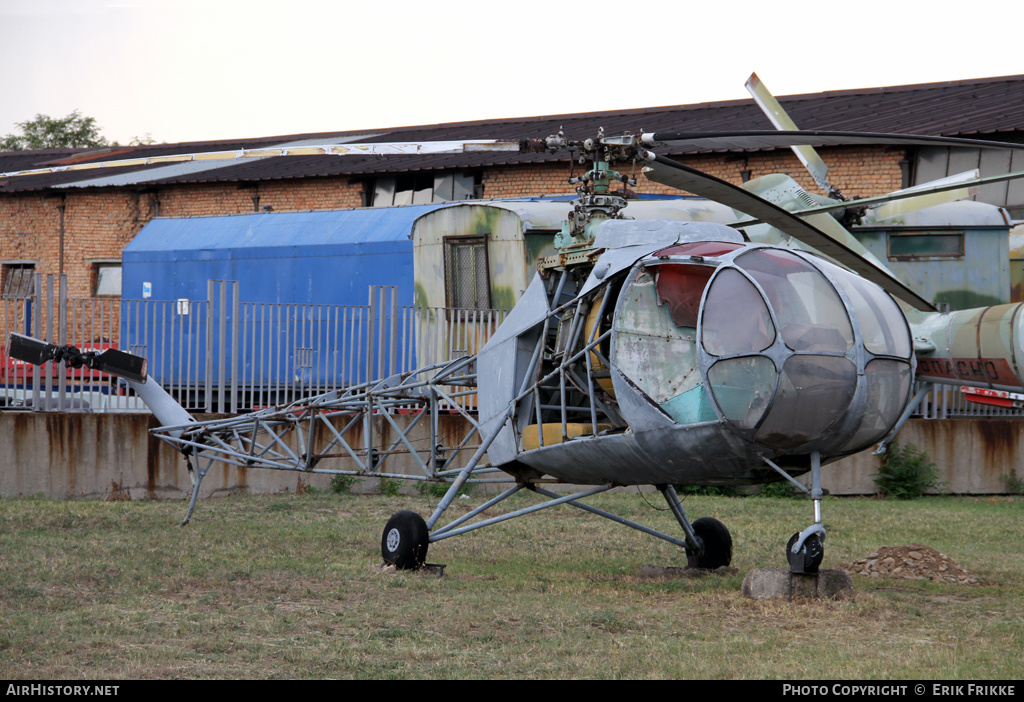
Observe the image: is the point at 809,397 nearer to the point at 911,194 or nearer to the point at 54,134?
the point at 911,194

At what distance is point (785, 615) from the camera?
7.27m

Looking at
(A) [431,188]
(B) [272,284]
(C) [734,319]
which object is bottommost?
(C) [734,319]

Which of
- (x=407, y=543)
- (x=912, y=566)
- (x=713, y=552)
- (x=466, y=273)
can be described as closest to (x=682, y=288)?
(x=713, y=552)

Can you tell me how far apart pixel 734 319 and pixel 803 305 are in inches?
17.8

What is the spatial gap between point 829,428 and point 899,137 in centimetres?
217

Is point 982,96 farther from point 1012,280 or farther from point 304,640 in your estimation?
point 304,640

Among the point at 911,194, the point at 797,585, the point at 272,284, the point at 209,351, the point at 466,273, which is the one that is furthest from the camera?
the point at 272,284

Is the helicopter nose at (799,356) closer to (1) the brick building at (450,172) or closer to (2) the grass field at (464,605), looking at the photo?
(2) the grass field at (464,605)

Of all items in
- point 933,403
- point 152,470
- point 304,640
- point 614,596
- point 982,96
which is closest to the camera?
point 304,640

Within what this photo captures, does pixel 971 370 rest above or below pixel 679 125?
below

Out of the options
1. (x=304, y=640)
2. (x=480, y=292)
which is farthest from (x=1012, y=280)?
(x=304, y=640)

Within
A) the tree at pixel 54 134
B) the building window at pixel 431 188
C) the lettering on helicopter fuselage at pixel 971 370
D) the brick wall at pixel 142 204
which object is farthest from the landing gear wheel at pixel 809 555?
the tree at pixel 54 134

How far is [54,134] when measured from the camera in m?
58.5

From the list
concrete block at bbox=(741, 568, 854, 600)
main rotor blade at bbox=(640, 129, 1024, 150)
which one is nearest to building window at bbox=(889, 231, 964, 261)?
main rotor blade at bbox=(640, 129, 1024, 150)
